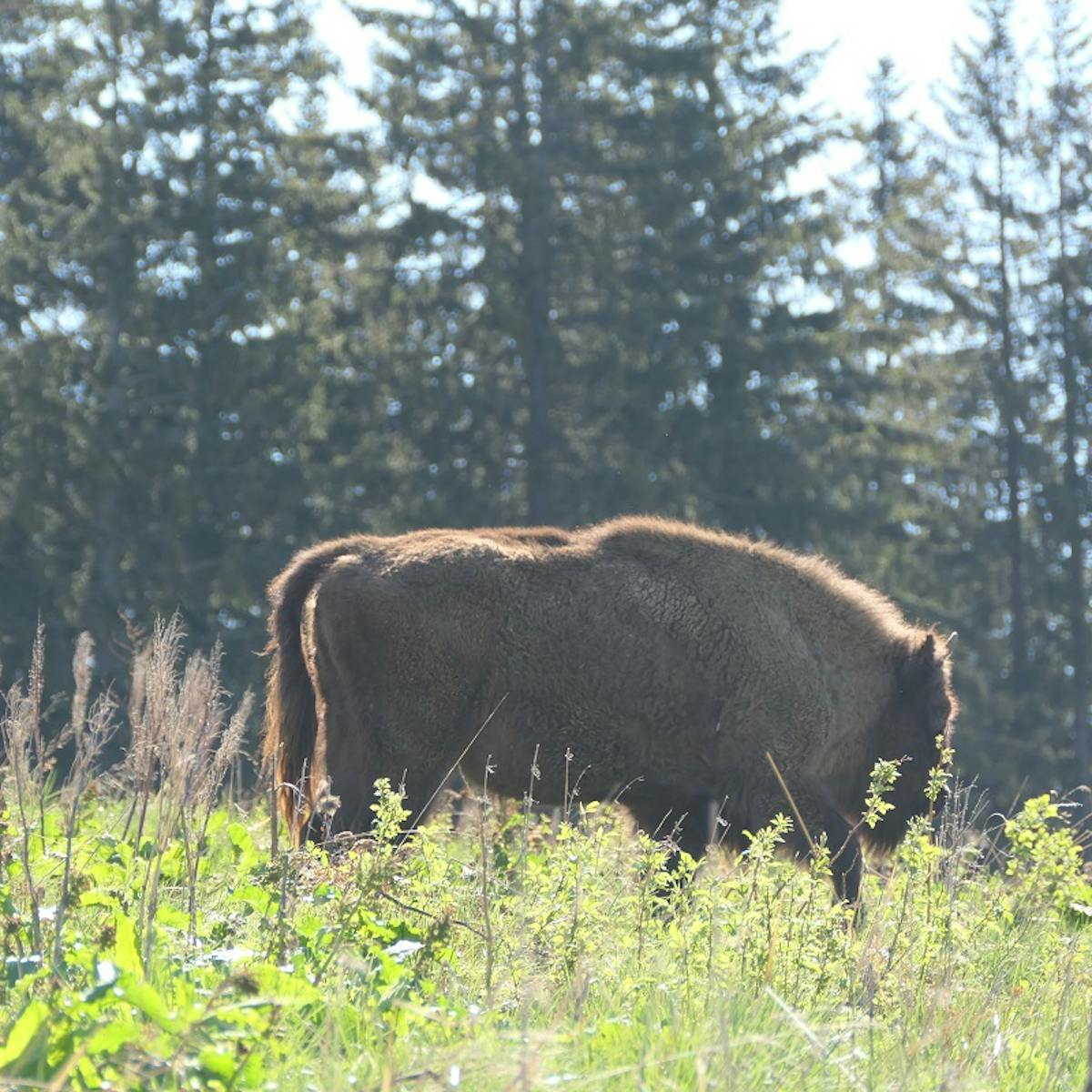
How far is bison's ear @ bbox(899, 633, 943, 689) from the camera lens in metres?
7.79

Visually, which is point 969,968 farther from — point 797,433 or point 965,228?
point 965,228

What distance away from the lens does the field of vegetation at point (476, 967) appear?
2916mm

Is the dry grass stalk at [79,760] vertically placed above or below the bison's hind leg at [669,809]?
above

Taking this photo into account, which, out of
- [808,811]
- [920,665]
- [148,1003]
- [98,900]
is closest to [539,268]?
[920,665]

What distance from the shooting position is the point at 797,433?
2723 centimetres

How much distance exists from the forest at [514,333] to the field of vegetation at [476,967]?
18.1 m

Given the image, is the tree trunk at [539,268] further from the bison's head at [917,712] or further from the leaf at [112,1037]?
the leaf at [112,1037]

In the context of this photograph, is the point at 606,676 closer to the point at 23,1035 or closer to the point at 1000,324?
the point at 23,1035

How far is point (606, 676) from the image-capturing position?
279 inches

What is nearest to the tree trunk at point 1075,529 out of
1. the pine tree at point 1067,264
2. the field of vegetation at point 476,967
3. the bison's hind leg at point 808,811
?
the pine tree at point 1067,264

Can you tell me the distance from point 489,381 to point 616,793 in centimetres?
2021

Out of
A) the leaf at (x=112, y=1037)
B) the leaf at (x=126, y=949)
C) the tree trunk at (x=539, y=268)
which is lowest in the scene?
the leaf at (x=126, y=949)

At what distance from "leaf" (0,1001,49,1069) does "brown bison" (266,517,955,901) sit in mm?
3557

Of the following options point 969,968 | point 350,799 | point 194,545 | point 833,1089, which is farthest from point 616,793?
point 194,545
